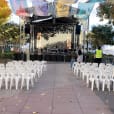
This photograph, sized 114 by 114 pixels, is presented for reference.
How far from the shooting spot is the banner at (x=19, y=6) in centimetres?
3281

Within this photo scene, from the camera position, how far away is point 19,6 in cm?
3416

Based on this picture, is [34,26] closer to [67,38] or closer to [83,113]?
[67,38]

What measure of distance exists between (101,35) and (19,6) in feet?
100

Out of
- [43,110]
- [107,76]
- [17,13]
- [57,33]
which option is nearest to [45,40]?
[57,33]

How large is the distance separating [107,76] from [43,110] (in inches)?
252

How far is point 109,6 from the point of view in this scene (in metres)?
31.2

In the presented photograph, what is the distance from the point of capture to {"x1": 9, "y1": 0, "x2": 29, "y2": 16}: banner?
3281 cm

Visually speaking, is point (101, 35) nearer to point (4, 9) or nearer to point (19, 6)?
point (4, 9)

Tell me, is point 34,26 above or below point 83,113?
above

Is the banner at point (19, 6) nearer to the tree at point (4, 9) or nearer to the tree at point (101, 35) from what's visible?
the tree at point (4, 9)

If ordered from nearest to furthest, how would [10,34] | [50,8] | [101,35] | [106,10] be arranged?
[106,10] → [50,8] → [101,35] → [10,34]

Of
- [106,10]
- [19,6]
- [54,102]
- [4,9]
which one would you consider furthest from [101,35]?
[54,102]

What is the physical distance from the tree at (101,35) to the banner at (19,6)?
84.5ft

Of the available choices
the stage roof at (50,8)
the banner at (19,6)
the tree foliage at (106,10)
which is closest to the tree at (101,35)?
the stage roof at (50,8)
